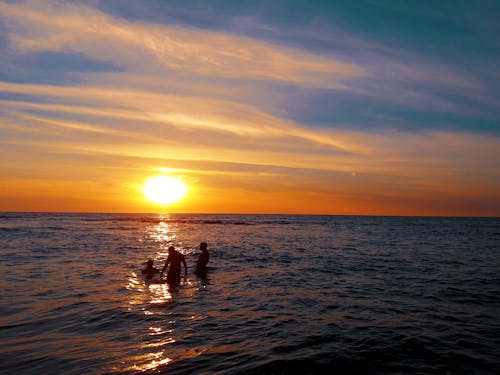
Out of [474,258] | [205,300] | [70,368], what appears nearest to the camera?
[70,368]

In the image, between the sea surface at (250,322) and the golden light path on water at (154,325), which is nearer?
the golden light path on water at (154,325)

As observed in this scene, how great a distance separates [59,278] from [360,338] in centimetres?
1647

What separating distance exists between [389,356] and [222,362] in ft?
14.6

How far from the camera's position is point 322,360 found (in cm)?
905

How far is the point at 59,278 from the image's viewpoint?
19516 millimetres

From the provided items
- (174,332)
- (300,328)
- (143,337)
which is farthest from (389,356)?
(143,337)

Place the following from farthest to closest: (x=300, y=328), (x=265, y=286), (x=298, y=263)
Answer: (x=298, y=263) < (x=265, y=286) < (x=300, y=328)

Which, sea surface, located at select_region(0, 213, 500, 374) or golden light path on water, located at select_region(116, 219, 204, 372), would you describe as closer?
golden light path on water, located at select_region(116, 219, 204, 372)

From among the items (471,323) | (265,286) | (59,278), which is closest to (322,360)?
(471,323)

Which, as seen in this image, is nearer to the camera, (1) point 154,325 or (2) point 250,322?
(1) point 154,325

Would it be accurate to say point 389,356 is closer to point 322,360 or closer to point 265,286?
point 322,360

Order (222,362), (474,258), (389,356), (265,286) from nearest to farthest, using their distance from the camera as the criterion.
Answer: (222,362) < (389,356) < (265,286) < (474,258)

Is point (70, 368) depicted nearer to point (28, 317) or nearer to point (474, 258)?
point (28, 317)

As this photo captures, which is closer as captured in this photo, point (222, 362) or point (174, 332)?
point (222, 362)
